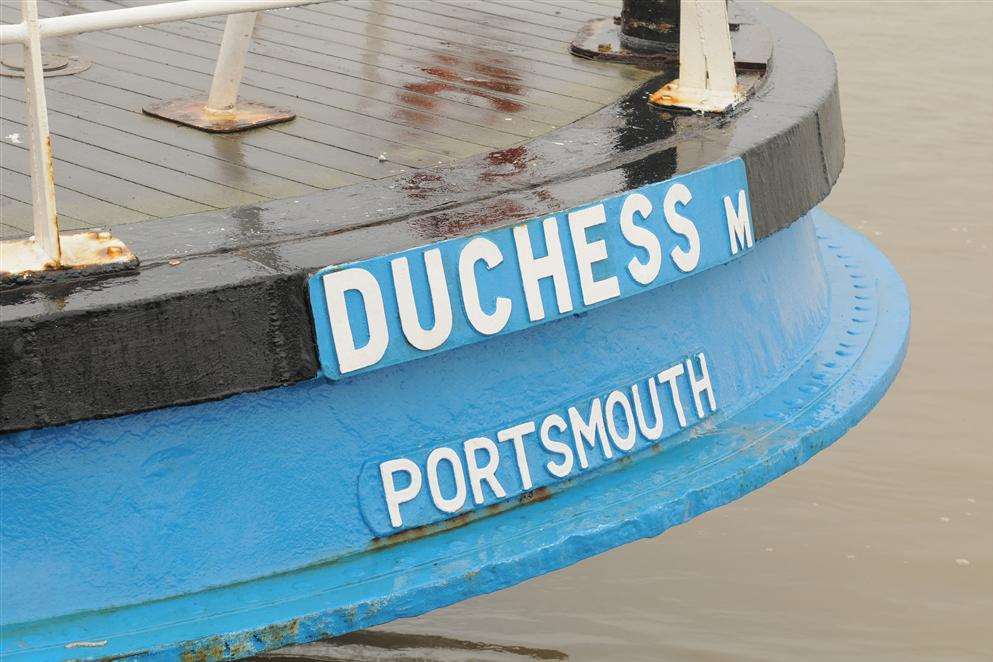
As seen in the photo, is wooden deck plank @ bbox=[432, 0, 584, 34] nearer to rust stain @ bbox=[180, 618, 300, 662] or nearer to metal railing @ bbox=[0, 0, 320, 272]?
metal railing @ bbox=[0, 0, 320, 272]

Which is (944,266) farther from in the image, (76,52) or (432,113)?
(76,52)

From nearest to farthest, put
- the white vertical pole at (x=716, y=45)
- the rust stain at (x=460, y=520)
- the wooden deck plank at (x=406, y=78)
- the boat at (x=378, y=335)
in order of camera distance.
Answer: the boat at (x=378, y=335) → the rust stain at (x=460, y=520) → the white vertical pole at (x=716, y=45) → the wooden deck plank at (x=406, y=78)

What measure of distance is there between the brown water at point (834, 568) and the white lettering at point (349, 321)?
184 cm

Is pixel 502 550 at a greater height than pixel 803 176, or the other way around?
pixel 803 176

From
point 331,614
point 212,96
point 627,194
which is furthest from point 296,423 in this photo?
point 212,96

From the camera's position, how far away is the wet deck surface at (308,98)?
118 inches

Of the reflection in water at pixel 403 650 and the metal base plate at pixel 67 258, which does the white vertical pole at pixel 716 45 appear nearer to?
the metal base plate at pixel 67 258

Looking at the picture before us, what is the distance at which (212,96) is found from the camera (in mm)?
3414

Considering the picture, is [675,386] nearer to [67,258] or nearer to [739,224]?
[739,224]

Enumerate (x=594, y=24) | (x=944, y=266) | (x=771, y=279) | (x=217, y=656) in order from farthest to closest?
1. (x=944, y=266)
2. (x=594, y=24)
3. (x=771, y=279)
4. (x=217, y=656)

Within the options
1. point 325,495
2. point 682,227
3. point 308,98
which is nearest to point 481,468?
point 325,495

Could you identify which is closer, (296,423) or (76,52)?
(296,423)

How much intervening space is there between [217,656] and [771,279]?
65.2 inches

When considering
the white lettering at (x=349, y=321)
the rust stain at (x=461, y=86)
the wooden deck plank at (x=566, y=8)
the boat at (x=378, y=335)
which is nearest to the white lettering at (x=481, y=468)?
the boat at (x=378, y=335)
